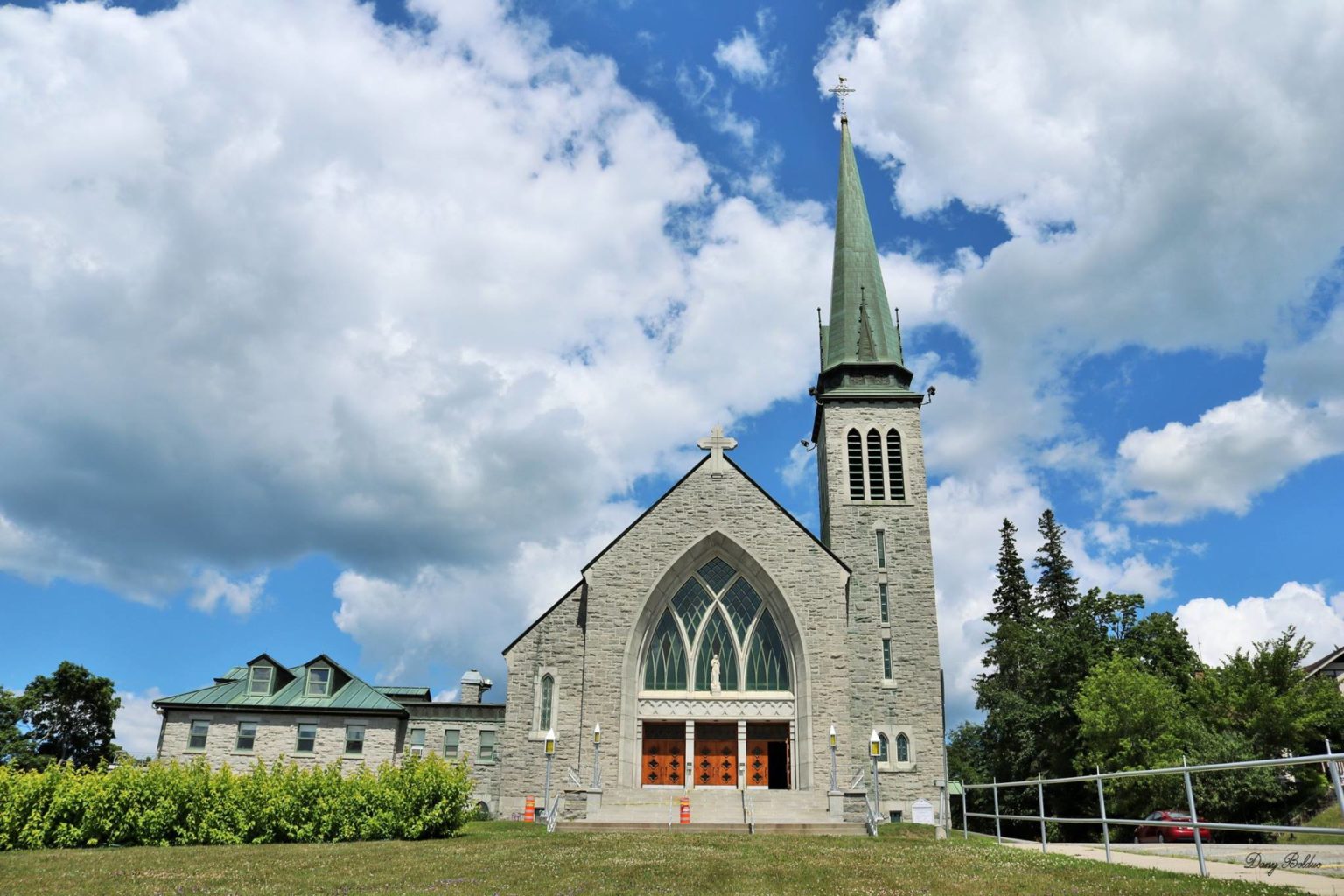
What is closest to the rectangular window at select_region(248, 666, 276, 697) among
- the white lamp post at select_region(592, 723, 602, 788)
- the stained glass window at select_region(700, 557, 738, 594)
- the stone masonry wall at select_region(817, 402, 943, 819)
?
the white lamp post at select_region(592, 723, 602, 788)

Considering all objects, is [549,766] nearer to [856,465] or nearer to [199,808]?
[199,808]

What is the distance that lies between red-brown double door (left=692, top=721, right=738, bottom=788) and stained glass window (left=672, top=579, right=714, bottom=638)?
3.08 m

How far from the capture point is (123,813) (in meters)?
18.0

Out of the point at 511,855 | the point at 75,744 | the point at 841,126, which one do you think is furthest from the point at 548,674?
the point at 841,126

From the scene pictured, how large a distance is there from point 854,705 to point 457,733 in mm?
14450

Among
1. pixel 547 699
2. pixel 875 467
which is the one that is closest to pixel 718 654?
pixel 547 699

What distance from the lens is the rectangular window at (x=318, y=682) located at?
110 feet

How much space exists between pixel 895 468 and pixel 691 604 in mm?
10076

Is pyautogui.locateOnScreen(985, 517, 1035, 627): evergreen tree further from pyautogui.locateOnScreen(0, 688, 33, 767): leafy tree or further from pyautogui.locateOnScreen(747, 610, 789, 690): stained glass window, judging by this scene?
pyautogui.locateOnScreen(0, 688, 33, 767): leafy tree

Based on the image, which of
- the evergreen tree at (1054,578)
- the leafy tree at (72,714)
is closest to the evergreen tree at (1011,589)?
the evergreen tree at (1054,578)

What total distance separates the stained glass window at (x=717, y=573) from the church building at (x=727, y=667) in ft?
0.14

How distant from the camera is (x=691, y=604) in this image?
30172 mm

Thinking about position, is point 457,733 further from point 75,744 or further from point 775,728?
point 75,744

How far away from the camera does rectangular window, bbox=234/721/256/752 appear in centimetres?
3231
